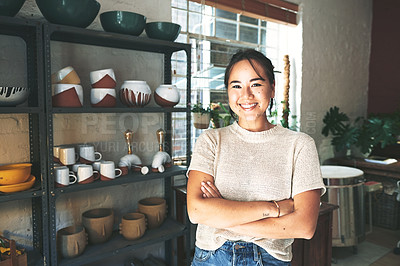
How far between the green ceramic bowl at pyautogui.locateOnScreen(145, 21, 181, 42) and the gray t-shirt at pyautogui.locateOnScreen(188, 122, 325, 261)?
95 centimetres

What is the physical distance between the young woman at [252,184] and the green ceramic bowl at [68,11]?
851mm

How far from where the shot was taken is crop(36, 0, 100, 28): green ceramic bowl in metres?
1.58

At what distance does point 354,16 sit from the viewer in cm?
414

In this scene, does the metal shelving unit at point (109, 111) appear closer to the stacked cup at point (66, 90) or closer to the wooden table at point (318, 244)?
the stacked cup at point (66, 90)

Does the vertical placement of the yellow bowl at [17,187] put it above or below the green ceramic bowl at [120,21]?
below

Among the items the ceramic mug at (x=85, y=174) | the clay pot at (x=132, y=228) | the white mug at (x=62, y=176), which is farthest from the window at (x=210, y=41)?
the white mug at (x=62, y=176)

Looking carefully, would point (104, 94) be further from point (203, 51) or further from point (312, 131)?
point (312, 131)

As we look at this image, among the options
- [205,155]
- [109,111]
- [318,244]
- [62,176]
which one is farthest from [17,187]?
[318,244]

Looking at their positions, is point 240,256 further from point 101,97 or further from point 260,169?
point 101,97

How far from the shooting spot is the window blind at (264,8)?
111 inches

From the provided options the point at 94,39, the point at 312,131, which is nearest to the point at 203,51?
the point at 94,39

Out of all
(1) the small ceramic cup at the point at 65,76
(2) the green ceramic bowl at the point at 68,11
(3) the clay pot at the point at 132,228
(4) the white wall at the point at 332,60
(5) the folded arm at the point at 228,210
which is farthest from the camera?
(4) the white wall at the point at 332,60

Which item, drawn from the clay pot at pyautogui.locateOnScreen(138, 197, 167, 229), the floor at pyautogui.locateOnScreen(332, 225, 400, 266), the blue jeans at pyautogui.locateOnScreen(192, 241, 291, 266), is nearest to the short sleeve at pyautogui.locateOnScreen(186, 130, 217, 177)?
the blue jeans at pyautogui.locateOnScreen(192, 241, 291, 266)

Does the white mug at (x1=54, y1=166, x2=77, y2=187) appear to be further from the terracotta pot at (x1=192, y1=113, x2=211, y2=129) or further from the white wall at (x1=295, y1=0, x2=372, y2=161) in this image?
the white wall at (x1=295, y1=0, x2=372, y2=161)
